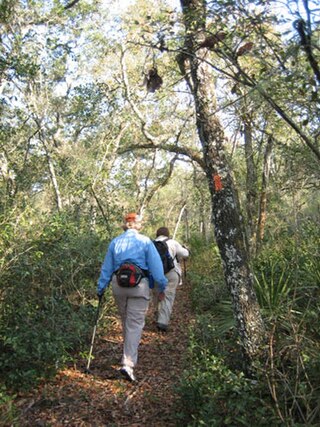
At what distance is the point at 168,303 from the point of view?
7496mm

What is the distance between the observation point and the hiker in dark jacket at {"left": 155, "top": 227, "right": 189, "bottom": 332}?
7.42 metres

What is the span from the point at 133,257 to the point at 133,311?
2.18 ft

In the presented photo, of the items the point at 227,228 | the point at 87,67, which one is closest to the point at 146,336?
the point at 227,228

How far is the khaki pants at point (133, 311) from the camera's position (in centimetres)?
506

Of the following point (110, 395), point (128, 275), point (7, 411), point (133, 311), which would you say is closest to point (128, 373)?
point (110, 395)

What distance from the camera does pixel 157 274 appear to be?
5.21 metres

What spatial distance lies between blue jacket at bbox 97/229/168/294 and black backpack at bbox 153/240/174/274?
80.8 inches

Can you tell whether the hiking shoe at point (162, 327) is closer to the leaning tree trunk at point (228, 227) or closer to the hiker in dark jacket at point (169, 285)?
the hiker in dark jacket at point (169, 285)

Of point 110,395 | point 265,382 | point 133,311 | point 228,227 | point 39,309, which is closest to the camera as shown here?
point 265,382

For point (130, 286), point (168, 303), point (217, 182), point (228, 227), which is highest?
point (217, 182)

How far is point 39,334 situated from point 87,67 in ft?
48.3

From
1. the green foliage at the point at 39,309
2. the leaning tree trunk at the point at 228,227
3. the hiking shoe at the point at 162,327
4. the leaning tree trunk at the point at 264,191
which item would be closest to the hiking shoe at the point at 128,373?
the green foliage at the point at 39,309

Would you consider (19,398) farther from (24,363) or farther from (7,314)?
(7,314)

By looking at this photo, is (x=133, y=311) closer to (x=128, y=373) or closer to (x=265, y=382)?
(x=128, y=373)
